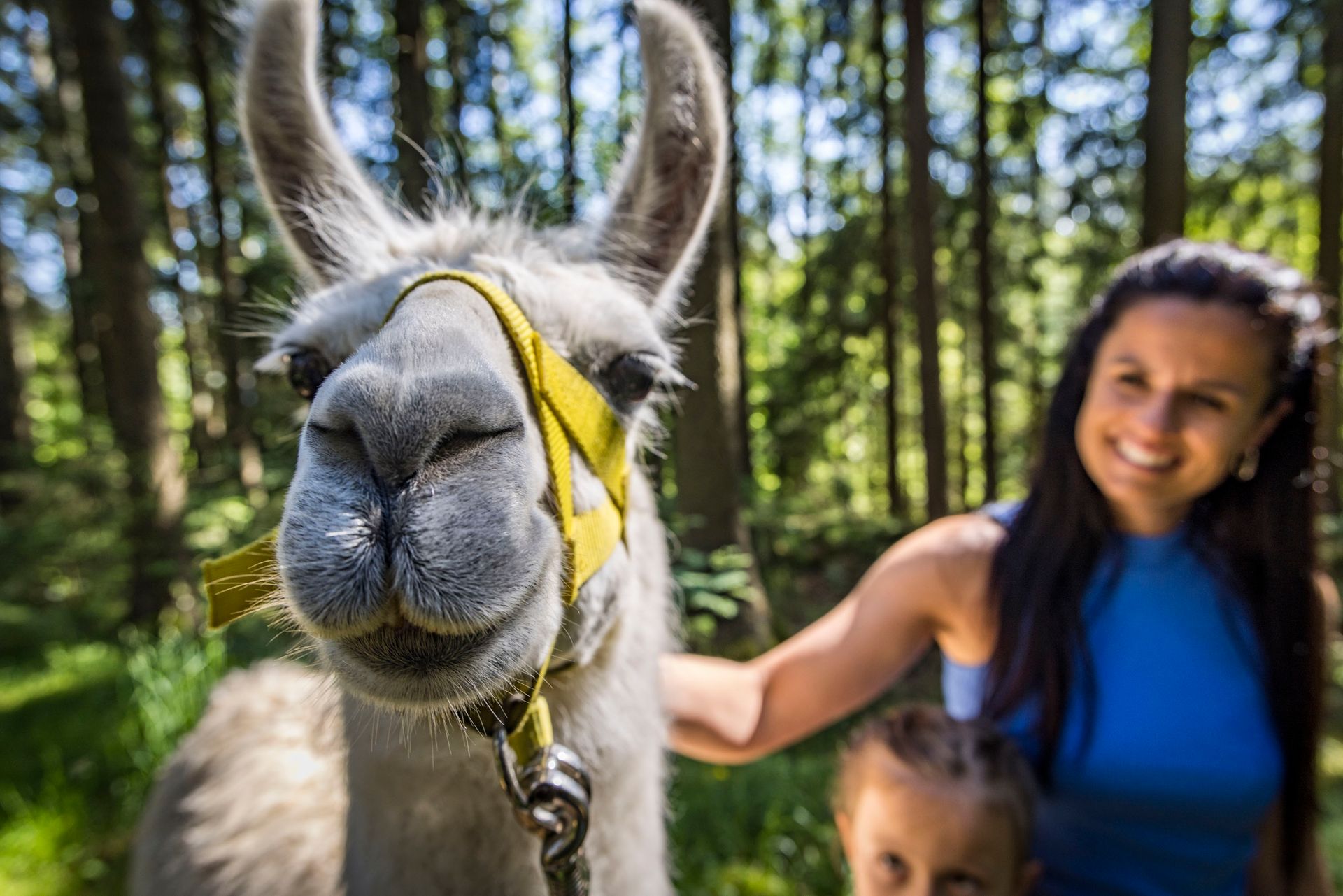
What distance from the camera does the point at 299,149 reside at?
5.74 feet

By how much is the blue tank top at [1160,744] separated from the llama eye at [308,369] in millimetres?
1917

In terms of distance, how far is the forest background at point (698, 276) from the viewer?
3932 millimetres

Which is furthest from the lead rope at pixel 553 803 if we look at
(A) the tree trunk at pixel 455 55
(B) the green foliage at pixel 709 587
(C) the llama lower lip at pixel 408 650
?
(A) the tree trunk at pixel 455 55

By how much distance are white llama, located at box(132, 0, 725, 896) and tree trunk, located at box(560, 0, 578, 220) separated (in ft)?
3.81

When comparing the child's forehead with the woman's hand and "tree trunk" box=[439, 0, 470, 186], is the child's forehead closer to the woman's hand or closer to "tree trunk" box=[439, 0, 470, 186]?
the woman's hand

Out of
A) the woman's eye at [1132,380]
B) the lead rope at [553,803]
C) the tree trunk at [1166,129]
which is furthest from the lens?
the tree trunk at [1166,129]

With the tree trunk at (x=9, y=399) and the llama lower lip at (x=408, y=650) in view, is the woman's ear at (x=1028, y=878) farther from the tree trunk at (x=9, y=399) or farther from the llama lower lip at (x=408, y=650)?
the tree trunk at (x=9, y=399)

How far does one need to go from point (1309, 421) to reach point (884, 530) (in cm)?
881

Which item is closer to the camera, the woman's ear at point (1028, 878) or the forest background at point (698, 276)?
the woman's ear at point (1028, 878)

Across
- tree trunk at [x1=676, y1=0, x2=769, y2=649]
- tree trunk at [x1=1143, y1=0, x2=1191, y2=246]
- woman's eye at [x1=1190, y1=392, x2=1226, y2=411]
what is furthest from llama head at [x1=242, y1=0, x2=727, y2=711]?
tree trunk at [x1=1143, y1=0, x2=1191, y2=246]

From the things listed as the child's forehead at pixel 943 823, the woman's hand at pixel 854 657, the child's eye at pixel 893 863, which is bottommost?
the child's eye at pixel 893 863

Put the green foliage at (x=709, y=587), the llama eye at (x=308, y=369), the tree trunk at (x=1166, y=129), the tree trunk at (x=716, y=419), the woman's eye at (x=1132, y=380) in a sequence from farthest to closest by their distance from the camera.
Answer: the tree trunk at (x=1166, y=129), the green foliage at (x=709, y=587), the tree trunk at (x=716, y=419), the woman's eye at (x=1132, y=380), the llama eye at (x=308, y=369)

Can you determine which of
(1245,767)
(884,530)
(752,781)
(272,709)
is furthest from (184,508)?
(884,530)

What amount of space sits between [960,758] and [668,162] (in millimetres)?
1611
